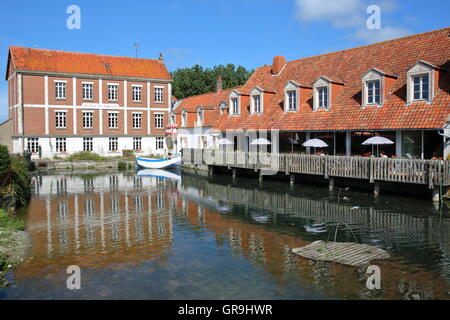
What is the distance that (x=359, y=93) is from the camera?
2559 centimetres

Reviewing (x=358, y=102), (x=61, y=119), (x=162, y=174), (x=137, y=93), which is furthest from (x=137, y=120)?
(x=358, y=102)

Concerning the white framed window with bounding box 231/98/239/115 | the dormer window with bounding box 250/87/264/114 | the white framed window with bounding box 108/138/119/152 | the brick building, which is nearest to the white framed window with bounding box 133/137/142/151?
the brick building

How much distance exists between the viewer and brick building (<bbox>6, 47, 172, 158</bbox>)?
42.4 meters

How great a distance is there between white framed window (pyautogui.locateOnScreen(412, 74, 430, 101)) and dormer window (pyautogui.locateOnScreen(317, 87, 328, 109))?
5952mm

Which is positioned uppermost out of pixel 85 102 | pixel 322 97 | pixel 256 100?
pixel 85 102

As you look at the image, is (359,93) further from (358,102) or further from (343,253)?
(343,253)

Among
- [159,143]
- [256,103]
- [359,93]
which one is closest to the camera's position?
[359,93]

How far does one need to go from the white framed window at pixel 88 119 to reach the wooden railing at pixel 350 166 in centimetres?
1855

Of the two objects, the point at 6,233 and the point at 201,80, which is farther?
the point at 201,80

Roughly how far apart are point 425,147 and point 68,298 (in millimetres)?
18352

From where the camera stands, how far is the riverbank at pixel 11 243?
10931 millimetres

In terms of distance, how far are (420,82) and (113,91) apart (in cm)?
3350

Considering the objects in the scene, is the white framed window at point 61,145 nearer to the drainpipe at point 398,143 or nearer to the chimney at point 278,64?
the chimney at point 278,64

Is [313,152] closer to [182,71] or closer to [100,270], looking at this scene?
[100,270]
